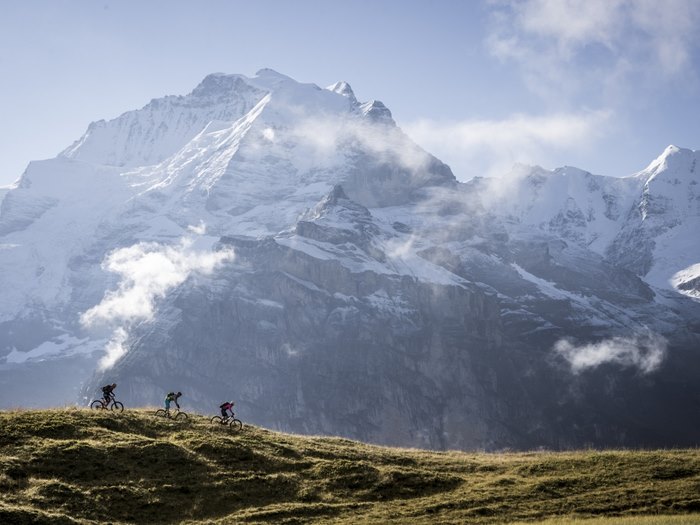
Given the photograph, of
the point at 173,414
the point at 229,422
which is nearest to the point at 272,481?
the point at 229,422

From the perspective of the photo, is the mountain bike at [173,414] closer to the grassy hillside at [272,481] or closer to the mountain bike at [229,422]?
the grassy hillside at [272,481]

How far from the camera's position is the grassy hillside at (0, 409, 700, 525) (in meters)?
48.3

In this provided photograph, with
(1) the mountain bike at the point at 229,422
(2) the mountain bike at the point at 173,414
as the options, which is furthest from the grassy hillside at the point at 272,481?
(1) the mountain bike at the point at 229,422

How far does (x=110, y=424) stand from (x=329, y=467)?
16228 mm

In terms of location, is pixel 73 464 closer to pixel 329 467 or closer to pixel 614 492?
pixel 329 467

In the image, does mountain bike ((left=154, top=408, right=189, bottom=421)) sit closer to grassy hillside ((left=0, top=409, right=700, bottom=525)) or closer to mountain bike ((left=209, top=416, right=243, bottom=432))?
grassy hillside ((left=0, top=409, right=700, bottom=525))

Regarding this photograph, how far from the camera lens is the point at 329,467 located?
57.8 metres

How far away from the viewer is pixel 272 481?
53.9 m

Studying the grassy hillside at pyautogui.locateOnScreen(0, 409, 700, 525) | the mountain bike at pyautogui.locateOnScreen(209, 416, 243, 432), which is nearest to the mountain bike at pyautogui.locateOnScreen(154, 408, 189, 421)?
the grassy hillside at pyautogui.locateOnScreen(0, 409, 700, 525)

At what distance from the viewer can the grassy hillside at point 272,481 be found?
48344mm

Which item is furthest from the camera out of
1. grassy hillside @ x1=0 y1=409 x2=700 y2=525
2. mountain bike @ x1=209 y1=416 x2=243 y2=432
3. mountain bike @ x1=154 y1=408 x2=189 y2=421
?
mountain bike @ x1=209 y1=416 x2=243 y2=432

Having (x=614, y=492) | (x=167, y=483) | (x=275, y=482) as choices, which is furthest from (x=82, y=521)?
(x=614, y=492)

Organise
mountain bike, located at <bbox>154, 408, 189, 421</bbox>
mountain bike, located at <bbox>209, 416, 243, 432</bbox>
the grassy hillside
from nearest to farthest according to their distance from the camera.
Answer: the grassy hillside < mountain bike, located at <bbox>154, 408, 189, 421</bbox> < mountain bike, located at <bbox>209, 416, 243, 432</bbox>

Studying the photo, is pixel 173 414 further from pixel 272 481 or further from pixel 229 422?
pixel 272 481
